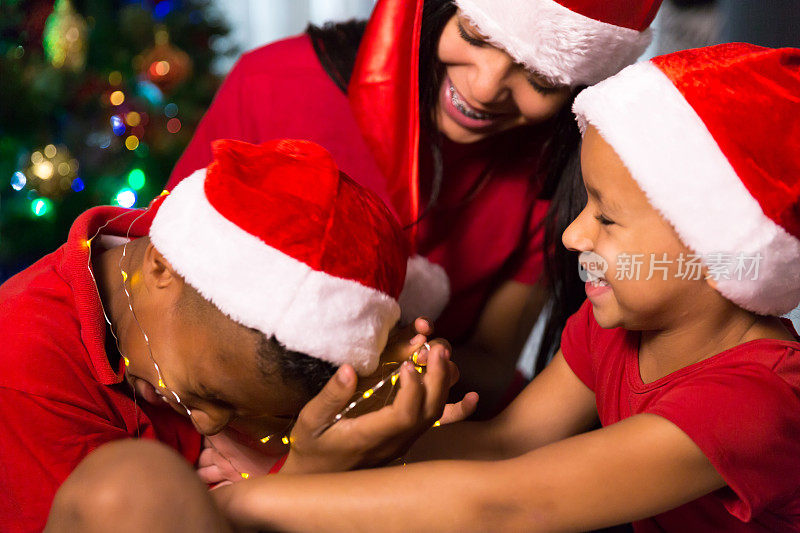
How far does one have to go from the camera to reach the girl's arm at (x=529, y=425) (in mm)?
1041

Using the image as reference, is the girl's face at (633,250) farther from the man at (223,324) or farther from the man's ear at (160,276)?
the man's ear at (160,276)

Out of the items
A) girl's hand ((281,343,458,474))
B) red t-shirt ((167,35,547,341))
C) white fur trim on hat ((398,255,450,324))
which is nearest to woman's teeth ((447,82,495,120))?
red t-shirt ((167,35,547,341))

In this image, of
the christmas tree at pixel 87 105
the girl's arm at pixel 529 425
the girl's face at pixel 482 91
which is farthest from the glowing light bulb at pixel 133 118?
the girl's arm at pixel 529 425

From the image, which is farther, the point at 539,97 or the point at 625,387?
the point at 539,97

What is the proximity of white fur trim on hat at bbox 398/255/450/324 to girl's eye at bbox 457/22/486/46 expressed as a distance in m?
0.33

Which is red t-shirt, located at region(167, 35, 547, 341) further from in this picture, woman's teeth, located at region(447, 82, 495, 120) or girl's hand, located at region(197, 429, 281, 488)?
girl's hand, located at region(197, 429, 281, 488)

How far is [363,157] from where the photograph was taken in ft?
4.39

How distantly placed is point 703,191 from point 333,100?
2.46 ft

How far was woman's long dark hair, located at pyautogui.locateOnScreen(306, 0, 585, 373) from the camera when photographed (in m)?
1.18

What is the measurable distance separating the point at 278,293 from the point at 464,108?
0.52 m

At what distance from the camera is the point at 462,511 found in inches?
28.4

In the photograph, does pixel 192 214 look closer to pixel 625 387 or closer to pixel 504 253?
pixel 625 387

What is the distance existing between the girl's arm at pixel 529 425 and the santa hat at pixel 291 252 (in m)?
0.26

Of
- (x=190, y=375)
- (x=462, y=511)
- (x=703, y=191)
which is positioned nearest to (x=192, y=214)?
(x=190, y=375)
